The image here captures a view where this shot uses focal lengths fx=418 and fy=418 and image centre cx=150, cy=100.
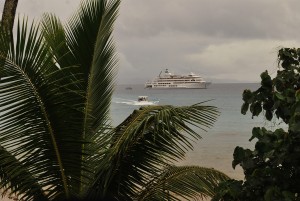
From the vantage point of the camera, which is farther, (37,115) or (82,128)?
(82,128)

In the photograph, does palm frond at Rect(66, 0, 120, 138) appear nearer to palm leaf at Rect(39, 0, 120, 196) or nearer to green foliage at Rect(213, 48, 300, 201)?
Result: palm leaf at Rect(39, 0, 120, 196)

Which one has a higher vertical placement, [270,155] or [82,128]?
[270,155]

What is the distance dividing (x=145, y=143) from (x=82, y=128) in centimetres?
64

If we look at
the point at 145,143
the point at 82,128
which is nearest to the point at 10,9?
the point at 82,128

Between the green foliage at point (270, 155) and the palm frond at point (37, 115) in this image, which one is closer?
the green foliage at point (270, 155)

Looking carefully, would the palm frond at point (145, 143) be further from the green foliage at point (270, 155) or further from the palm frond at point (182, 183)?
the green foliage at point (270, 155)

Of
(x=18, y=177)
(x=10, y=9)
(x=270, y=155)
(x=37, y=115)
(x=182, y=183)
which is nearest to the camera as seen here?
(x=270, y=155)

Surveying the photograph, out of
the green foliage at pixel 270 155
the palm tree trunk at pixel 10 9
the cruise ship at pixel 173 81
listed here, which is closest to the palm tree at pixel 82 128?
the palm tree trunk at pixel 10 9

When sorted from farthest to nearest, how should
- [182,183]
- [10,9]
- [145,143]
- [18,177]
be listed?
1. [10,9]
2. [182,183]
3. [145,143]
4. [18,177]

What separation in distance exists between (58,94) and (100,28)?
921 millimetres

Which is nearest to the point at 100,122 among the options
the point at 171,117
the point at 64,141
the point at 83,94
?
the point at 83,94

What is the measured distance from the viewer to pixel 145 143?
407cm

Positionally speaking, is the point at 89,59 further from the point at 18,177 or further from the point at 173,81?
the point at 173,81

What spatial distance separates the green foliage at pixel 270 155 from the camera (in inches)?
72.8
